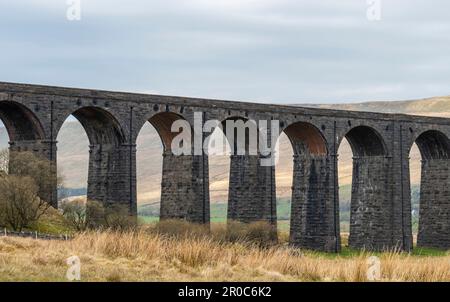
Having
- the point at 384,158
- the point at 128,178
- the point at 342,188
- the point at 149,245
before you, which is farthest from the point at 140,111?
the point at 342,188

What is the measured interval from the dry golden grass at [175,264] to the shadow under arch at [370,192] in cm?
4111

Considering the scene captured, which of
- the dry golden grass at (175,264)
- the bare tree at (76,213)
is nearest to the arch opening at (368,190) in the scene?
the bare tree at (76,213)

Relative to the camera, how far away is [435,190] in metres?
77.1

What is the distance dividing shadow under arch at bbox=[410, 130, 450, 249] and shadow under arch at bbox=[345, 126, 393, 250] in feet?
20.5

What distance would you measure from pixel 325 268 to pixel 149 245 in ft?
17.3

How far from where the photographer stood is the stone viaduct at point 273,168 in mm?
52228

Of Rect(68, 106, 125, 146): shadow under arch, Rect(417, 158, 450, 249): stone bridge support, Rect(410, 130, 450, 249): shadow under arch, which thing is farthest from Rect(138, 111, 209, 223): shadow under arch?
Rect(417, 158, 450, 249): stone bridge support

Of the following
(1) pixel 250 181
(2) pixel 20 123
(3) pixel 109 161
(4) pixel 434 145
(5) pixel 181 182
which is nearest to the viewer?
(2) pixel 20 123

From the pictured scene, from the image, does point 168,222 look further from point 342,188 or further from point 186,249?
point 342,188

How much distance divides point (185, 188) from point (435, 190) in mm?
26241

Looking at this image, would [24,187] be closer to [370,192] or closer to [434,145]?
[370,192]

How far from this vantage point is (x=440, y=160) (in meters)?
76.5

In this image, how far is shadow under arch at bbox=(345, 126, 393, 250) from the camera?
232 ft
